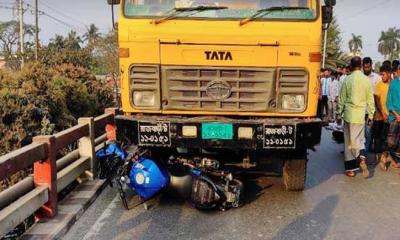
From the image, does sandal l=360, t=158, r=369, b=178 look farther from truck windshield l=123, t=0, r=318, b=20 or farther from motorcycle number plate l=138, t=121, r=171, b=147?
motorcycle number plate l=138, t=121, r=171, b=147

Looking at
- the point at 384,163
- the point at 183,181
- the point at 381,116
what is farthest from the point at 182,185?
the point at 381,116

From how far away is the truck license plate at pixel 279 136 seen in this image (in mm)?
6121

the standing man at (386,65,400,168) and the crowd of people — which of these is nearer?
the crowd of people

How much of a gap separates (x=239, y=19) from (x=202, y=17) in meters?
0.43

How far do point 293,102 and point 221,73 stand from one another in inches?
36.0

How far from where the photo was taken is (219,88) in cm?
629

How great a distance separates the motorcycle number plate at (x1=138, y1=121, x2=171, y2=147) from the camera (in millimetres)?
6172

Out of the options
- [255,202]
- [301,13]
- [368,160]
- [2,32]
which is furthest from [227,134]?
[2,32]

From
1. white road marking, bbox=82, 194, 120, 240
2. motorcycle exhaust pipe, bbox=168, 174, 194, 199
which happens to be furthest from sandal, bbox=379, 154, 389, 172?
white road marking, bbox=82, 194, 120, 240

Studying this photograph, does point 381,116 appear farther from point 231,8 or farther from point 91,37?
point 91,37

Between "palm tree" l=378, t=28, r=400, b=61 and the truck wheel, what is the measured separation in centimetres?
8989

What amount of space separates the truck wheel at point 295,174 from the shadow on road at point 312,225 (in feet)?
1.92

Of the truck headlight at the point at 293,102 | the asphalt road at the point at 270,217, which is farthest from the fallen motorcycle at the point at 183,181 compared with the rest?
the truck headlight at the point at 293,102

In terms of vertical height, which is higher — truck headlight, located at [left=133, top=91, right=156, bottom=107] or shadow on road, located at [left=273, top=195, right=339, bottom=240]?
truck headlight, located at [left=133, top=91, right=156, bottom=107]
